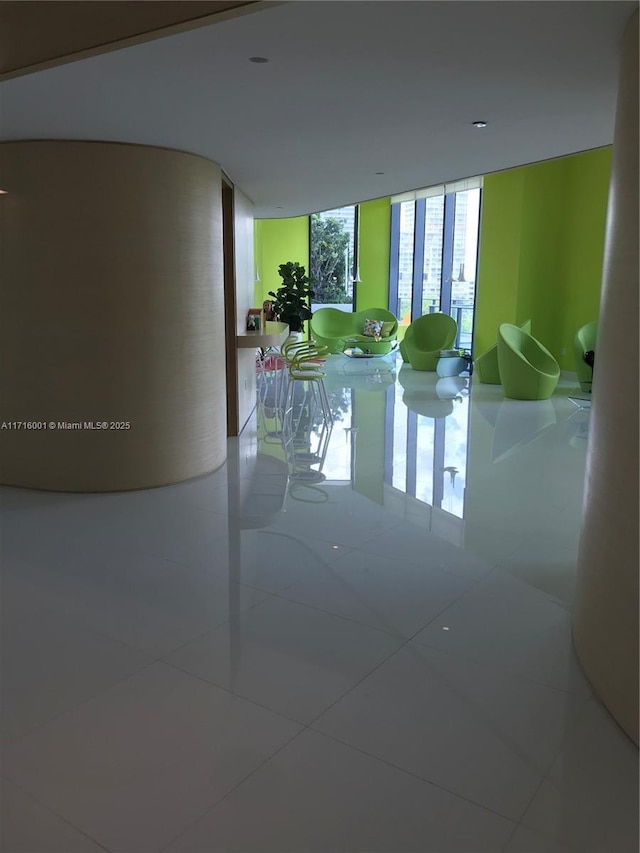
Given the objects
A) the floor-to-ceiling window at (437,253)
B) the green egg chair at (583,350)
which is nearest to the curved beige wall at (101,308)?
the green egg chair at (583,350)

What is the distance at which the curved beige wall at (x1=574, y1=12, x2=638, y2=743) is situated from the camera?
2359mm

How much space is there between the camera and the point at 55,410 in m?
5.06

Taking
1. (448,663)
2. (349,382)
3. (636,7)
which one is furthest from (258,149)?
(349,382)

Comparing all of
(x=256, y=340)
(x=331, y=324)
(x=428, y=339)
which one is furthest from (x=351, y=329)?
(x=256, y=340)

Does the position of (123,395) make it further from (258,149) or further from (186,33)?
(186,33)

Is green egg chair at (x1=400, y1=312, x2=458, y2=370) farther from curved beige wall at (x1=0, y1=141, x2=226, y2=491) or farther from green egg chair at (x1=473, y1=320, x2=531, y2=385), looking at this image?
curved beige wall at (x1=0, y1=141, x2=226, y2=491)

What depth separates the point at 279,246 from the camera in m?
15.1

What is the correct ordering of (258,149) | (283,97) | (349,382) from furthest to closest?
1. (349,382)
2. (258,149)
3. (283,97)

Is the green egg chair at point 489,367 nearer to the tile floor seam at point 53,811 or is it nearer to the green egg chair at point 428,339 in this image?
the green egg chair at point 428,339

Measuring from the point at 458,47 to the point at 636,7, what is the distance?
67cm

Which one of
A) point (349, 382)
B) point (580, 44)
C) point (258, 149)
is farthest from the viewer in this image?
point (349, 382)

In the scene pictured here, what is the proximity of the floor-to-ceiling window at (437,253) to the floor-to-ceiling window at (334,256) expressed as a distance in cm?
107

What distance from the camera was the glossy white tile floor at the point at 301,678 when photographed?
2.09m

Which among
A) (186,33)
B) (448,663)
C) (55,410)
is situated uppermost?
(186,33)
